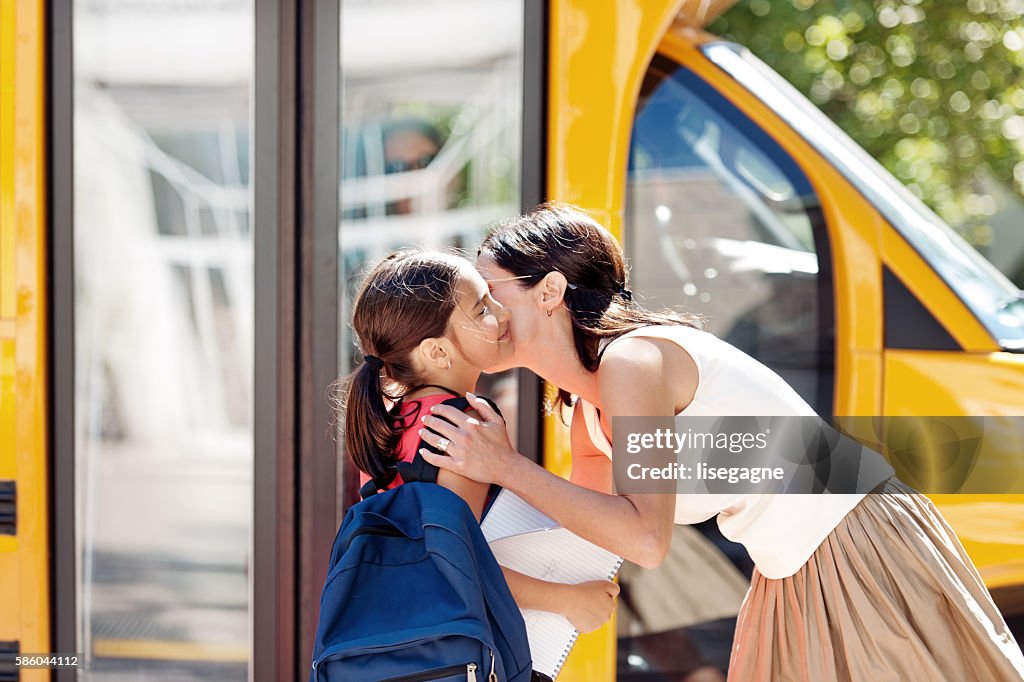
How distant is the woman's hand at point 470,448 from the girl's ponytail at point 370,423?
90 mm

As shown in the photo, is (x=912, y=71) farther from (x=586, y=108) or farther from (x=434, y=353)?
(x=434, y=353)

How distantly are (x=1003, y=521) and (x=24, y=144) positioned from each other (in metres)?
2.65

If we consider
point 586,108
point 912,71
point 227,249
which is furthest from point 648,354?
point 912,71

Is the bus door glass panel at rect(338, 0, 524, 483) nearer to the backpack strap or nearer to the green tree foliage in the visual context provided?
the backpack strap

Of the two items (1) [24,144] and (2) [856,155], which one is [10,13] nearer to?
(1) [24,144]

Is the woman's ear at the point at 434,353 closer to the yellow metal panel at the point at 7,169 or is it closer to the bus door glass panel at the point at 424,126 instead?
the bus door glass panel at the point at 424,126

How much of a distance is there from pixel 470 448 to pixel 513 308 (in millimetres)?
320

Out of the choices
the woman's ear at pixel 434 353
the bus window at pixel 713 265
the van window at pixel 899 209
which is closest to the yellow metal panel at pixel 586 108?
the bus window at pixel 713 265

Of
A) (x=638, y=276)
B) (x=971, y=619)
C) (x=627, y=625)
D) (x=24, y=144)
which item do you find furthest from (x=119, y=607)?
(x=971, y=619)

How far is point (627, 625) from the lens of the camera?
2727 mm

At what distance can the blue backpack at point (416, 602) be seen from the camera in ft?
4.61

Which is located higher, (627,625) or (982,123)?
(982,123)

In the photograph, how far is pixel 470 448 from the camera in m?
1.55

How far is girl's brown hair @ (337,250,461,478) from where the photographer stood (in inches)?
64.9
